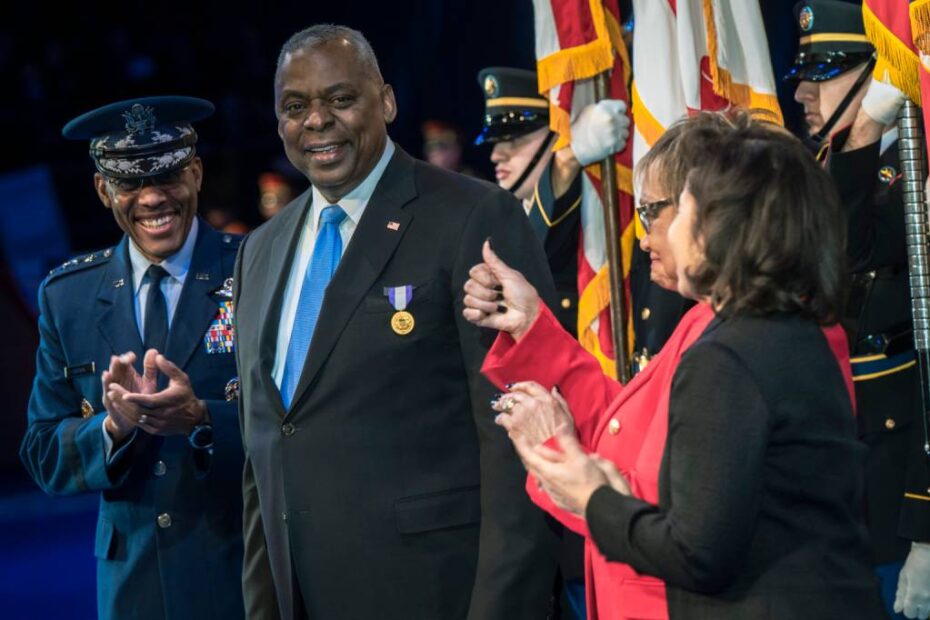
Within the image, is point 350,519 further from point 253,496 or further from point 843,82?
point 843,82

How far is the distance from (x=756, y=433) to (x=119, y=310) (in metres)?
1.83

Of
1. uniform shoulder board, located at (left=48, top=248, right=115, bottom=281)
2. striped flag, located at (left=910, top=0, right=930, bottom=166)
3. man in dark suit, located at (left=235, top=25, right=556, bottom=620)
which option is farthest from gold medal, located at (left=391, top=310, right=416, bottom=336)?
striped flag, located at (left=910, top=0, right=930, bottom=166)

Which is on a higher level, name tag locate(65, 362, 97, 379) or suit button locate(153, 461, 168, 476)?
name tag locate(65, 362, 97, 379)

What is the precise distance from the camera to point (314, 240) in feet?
8.76

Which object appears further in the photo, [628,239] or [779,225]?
[628,239]

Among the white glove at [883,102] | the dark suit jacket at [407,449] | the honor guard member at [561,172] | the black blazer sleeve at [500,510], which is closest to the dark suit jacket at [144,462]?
the dark suit jacket at [407,449]

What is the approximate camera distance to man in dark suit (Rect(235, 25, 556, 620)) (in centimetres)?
241

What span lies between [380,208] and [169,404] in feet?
2.13

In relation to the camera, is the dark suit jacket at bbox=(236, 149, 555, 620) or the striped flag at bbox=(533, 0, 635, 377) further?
the striped flag at bbox=(533, 0, 635, 377)

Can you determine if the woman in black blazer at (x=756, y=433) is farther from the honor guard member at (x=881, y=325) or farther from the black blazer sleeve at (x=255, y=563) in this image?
the honor guard member at (x=881, y=325)

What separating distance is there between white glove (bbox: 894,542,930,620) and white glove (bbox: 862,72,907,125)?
0.99 meters

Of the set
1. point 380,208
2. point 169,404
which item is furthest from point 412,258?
point 169,404

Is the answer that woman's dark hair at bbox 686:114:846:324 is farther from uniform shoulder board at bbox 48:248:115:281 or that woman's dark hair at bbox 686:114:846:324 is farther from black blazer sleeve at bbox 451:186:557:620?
uniform shoulder board at bbox 48:248:115:281

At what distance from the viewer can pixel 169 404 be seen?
9.23 ft
